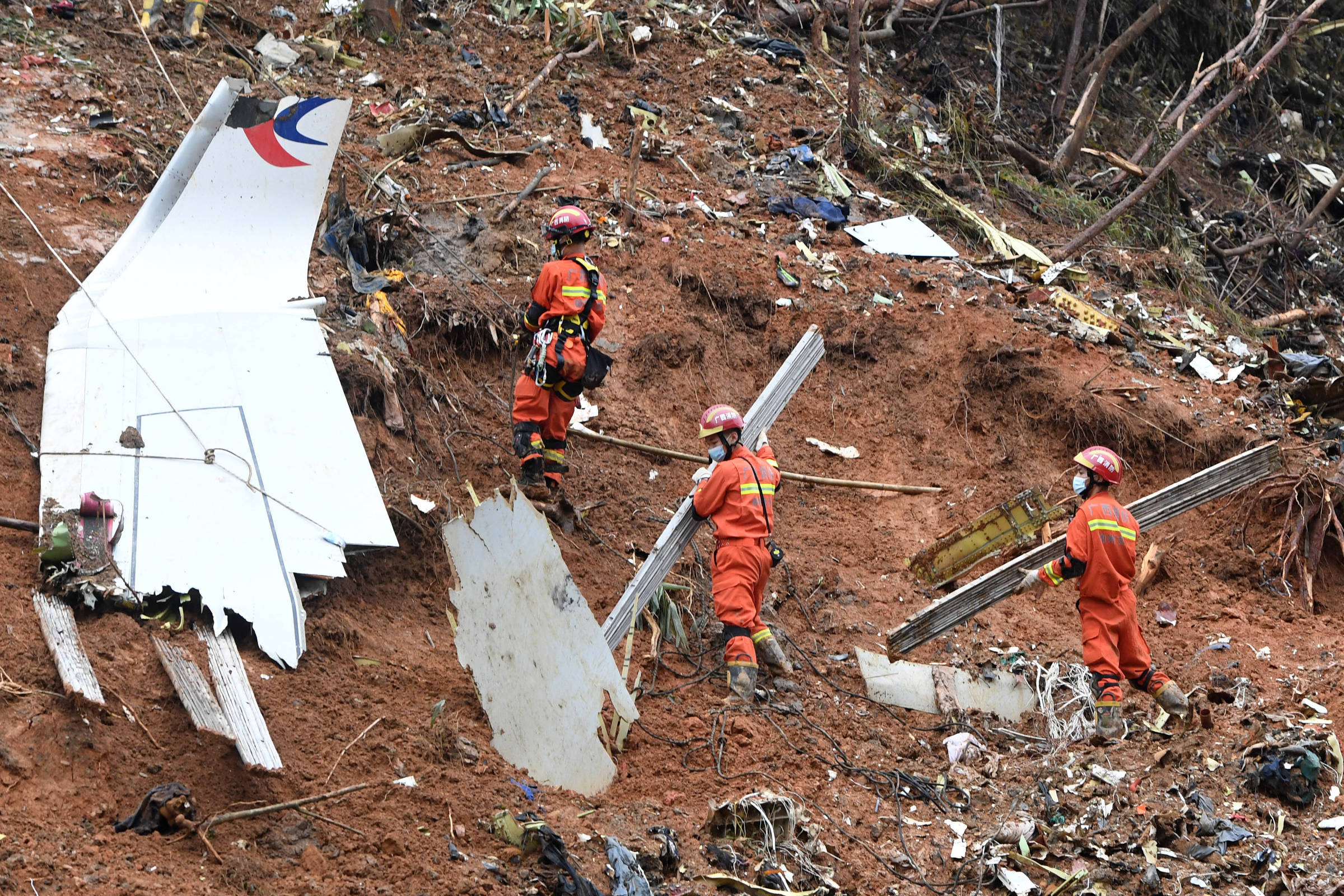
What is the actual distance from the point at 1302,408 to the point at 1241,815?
16.6 feet

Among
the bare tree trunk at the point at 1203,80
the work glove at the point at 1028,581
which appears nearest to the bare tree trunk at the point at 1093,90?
the bare tree trunk at the point at 1203,80

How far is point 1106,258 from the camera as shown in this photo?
36.6 feet

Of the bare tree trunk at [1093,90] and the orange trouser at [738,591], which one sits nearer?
the orange trouser at [738,591]

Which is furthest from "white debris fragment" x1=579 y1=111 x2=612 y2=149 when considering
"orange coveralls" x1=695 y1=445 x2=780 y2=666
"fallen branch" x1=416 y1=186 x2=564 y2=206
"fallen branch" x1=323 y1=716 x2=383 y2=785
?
"fallen branch" x1=323 y1=716 x2=383 y2=785

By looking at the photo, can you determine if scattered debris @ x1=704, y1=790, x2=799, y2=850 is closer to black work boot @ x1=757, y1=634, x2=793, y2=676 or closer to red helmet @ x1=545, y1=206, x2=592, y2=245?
black work boot @ x1=757, y1=634, x2=793, y2=676

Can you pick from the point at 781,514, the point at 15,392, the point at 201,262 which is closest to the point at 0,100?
the point at 201,262

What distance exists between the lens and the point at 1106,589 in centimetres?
648

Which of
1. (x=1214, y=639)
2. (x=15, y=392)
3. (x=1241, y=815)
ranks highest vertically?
(x=15, y=392)

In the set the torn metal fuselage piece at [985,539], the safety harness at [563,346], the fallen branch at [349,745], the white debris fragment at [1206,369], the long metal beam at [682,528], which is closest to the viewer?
the fallen branch at [349,745]

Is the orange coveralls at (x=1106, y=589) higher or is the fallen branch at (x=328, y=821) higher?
the fallen branch at (x=328, y=821)

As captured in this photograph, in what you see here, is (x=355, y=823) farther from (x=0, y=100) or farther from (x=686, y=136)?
(x=686, y=136)

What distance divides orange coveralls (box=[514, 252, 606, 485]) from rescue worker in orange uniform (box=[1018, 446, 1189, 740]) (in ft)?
9.26

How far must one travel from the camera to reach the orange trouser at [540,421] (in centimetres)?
707

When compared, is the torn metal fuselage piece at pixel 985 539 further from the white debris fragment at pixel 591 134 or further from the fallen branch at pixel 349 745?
the white debris fragment at pixel 591 134
